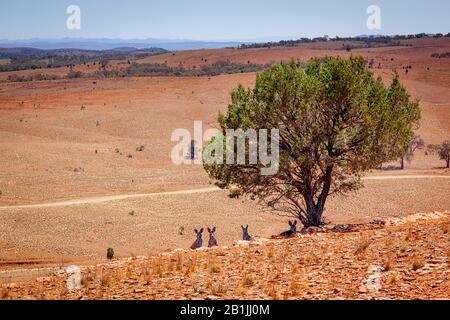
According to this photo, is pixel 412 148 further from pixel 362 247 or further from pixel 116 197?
pixel 362 247

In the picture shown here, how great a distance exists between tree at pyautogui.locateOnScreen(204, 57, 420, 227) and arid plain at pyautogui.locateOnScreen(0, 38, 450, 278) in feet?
16.6

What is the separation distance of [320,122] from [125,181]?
24.8m

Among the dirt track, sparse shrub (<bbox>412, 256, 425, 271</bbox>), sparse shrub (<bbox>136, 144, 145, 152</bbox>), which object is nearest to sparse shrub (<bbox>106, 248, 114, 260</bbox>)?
the dirt track

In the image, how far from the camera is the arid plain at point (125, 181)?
90.8 feet

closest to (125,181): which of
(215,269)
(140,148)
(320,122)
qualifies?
(140,148)

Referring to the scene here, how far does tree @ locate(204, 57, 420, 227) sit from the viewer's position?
1911 centimetres

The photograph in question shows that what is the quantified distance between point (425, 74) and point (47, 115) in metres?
67.7

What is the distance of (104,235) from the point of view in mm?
28016

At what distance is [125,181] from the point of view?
41.6m

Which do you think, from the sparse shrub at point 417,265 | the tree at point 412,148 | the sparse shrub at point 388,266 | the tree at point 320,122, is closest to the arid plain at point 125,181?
the tree at point 412,148

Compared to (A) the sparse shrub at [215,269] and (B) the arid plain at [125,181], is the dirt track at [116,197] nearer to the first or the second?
(B) the arid plain at [125,181]

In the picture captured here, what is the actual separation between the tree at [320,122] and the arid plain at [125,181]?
5.06 meters

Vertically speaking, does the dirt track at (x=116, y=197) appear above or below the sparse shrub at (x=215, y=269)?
below
